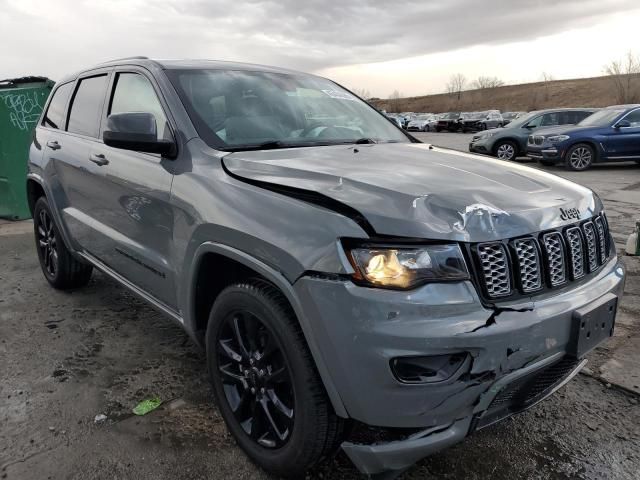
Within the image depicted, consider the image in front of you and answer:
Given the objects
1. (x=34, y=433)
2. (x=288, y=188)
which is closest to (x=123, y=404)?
(x=34, y=433)

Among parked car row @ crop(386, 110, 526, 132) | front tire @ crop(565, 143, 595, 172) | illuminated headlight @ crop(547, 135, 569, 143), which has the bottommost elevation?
parked car row @ crop(386, 110, 526, 132)

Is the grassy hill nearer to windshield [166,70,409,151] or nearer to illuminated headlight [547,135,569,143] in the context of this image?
illuminated headlight [547,135,569,143]

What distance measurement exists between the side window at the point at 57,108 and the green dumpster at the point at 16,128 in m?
3.66

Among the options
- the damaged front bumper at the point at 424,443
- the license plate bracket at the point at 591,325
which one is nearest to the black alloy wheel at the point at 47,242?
the damaged front bumper at the point at 424,443

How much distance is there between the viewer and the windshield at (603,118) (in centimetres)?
1269

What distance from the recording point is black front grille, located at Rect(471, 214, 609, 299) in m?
1.79

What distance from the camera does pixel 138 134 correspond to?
8.16ft

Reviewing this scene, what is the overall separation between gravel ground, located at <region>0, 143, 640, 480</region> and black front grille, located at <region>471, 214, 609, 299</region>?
0.88 metres

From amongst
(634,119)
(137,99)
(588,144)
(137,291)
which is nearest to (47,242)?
(137,291)

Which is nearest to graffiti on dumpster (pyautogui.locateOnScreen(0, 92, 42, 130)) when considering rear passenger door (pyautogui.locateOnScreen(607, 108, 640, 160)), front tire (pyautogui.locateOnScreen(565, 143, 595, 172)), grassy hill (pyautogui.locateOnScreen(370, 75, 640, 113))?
front tire (pyautogui.locateOnScreen(565, 143, 595, 172))

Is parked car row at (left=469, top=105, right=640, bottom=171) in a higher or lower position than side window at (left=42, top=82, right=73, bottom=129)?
lower

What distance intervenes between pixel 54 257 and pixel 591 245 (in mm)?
4070

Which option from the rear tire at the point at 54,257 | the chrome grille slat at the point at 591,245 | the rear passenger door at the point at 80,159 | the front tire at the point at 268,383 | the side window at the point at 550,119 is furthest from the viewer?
the side window at the point at 550,119

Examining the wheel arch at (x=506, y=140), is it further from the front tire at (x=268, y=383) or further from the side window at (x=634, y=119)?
the front tire at (x=268, y=383)
